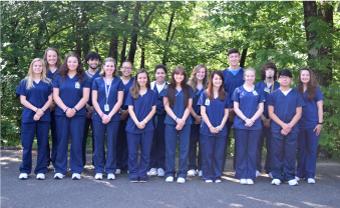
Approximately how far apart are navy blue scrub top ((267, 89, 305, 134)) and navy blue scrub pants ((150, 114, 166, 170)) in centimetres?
195

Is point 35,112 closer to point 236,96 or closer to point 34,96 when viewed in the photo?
point 34,96

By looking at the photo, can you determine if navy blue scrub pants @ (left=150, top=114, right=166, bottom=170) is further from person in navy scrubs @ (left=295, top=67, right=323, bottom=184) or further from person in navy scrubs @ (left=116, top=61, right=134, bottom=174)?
person in navy scrubs @ (left=295, top=67, right=323, bottom=184)

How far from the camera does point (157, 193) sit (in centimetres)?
457

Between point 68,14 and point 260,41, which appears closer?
point 68,14

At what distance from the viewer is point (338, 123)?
6.73 m

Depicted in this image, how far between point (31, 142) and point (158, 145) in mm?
2169

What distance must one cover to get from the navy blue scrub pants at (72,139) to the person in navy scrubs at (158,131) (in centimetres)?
128

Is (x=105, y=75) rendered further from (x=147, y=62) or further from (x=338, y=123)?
(x=147, y=62)

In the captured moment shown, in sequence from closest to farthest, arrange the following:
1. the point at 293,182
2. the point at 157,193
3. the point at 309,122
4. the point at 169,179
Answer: the point at 157,193 → the point at 293,182 → the point at 169,179 → the point at 309,122

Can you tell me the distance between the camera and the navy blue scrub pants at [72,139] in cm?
529

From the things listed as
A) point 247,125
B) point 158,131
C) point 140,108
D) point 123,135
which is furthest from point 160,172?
point 247,125

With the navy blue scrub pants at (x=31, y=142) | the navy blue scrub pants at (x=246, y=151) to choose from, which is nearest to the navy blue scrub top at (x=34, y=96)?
the navy blue scrub pants at (x=31, y=142)

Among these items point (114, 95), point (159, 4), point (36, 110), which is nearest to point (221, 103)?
point (114, 95)

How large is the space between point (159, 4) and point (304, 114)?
498cm
